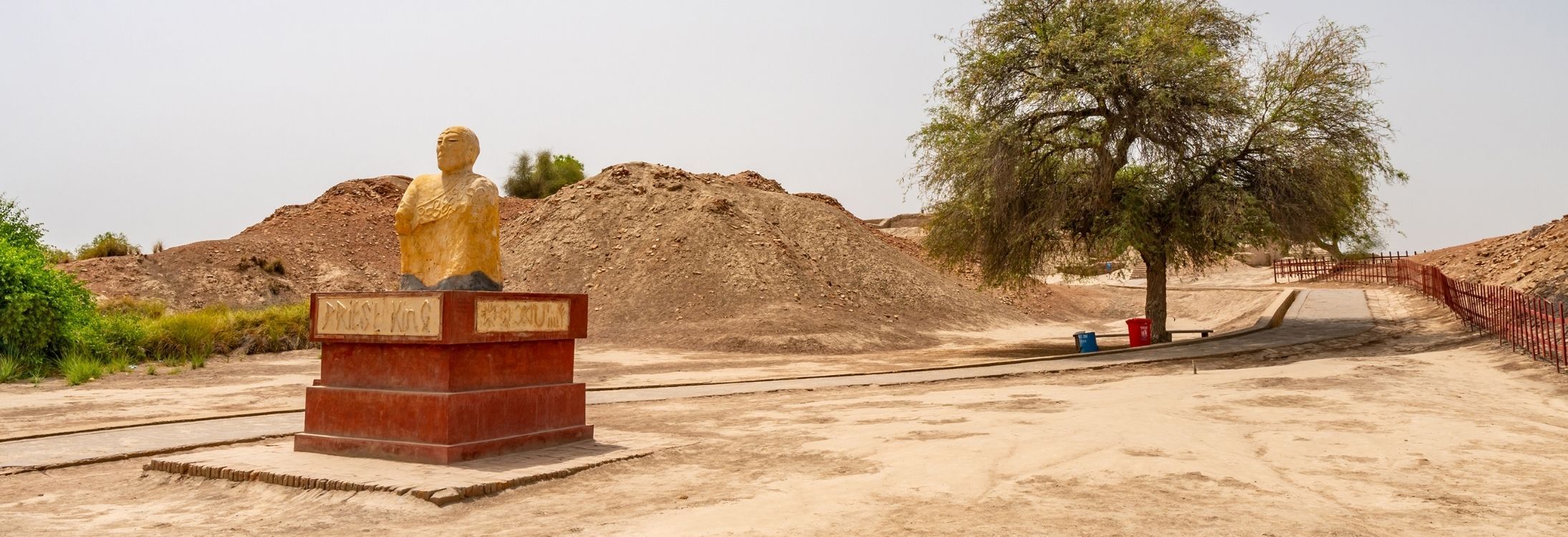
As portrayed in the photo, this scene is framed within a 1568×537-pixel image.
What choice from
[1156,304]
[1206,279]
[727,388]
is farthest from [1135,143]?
[1206,279]

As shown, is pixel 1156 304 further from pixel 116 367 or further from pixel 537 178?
pixel 537 178

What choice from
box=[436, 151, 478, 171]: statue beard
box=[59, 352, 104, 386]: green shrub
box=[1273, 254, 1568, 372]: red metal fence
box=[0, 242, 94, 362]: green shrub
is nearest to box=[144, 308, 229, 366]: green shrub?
box=[0, 242, 94, 362]: green shrub

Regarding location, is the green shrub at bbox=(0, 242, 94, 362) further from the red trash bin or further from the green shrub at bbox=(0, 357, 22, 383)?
the red trash bin

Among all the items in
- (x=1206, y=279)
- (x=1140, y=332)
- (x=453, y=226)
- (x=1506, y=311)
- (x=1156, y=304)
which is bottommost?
(x=1140, y=332)

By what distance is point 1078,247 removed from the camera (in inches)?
1027

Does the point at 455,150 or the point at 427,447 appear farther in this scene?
the point at 455,150

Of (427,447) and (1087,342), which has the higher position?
(1087,342)

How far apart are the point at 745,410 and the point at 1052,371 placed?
753 cm

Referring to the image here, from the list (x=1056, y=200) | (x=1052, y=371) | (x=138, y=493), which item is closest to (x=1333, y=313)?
(x=1056, y=200)

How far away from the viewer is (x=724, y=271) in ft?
118

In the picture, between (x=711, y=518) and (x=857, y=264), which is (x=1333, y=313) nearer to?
(x=857, y=264)

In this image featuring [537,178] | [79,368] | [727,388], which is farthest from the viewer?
[537,178]

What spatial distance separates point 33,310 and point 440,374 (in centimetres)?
1661

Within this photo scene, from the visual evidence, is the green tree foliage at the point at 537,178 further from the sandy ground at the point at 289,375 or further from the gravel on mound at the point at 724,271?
the sandy ground at the point at 289,375
